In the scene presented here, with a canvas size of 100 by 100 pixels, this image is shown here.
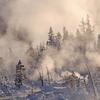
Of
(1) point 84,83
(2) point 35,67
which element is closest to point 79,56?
(2) point 35,67

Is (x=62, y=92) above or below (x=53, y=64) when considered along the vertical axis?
below

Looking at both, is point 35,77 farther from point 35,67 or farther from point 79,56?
point 79,56

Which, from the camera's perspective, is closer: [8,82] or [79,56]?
[8,82]

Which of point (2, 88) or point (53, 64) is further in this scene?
point (53, 64)

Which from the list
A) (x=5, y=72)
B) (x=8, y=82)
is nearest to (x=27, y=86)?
(x=8, y=82)

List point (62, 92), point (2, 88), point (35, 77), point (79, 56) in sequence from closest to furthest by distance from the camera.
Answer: point (62, 92) < point (2, 88) < point (35, 77) < point (79, 56)

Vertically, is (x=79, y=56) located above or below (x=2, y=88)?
above

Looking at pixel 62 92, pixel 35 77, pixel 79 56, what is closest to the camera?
pixel 62 92

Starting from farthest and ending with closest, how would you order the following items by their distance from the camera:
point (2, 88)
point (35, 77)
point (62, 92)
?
point (35, 77) < point (2, 88) < point (62, 92)

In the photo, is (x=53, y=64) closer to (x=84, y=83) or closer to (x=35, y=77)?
(x=35, y=77)
